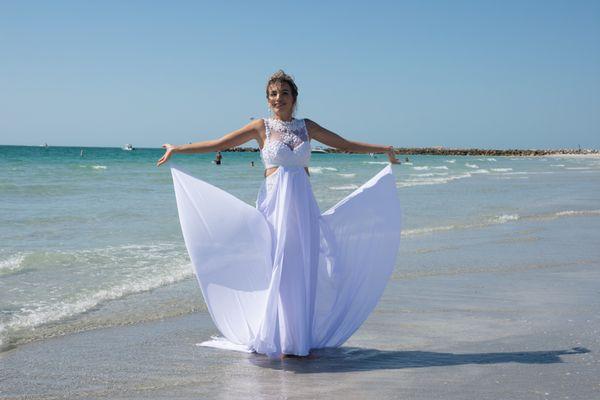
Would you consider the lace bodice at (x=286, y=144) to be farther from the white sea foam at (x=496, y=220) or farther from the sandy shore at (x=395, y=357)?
the white sea foam at (x=496, y=220)

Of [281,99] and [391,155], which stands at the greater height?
[281,99]

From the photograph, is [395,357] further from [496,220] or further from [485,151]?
[485,151]

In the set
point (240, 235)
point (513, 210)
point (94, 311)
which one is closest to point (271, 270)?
point (240, 235)

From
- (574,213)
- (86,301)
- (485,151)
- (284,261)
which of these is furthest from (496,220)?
(485,151)

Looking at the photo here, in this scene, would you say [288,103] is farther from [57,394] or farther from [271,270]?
[57,394]

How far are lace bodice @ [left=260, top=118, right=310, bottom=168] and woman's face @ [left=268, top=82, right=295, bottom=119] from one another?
0.24 feet

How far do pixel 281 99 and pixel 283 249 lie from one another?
47.8 inches

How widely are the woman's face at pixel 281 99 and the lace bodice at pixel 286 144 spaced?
0.07 meters

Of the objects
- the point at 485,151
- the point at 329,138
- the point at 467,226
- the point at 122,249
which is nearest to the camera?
the point at 329,138

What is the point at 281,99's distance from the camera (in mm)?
5402

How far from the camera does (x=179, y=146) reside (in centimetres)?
544

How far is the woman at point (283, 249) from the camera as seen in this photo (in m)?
5.14

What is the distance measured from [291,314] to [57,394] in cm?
174

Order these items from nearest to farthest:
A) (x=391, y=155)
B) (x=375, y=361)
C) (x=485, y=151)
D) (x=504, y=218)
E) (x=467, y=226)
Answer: (x=375, y=361) → (x=391, y=155) → (x=467, y=226) → (x=504, y=218) → (x=485, y=151)
